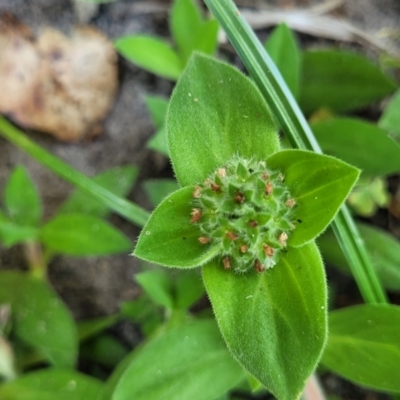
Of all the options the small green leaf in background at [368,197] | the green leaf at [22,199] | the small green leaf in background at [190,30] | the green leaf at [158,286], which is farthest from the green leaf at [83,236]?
the small green leaf in background at [368,197]

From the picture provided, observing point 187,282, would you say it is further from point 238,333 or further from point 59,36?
point 59,36

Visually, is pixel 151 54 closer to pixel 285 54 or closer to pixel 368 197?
pixel 285 54

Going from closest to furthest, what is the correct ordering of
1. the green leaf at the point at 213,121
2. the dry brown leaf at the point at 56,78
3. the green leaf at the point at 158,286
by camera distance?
the green leaf at the point at 213,121 < the green leaf at the point at 158,286 < the dry brown leaf at the point at 56,78

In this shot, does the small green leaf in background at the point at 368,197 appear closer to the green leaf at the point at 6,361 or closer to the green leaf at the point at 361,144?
the green leaf at the point at 361,144

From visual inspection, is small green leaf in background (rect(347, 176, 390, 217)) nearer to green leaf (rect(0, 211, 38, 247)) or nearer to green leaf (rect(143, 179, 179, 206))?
green leaf (rect(143, 179, 179, 206))

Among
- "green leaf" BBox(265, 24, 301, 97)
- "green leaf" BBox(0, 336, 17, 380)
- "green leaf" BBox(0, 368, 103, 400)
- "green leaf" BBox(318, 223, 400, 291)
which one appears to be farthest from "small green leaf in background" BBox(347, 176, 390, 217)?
"green leaf" BBox(0, 336, 17, 380)

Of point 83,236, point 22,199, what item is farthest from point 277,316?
point 22,199
